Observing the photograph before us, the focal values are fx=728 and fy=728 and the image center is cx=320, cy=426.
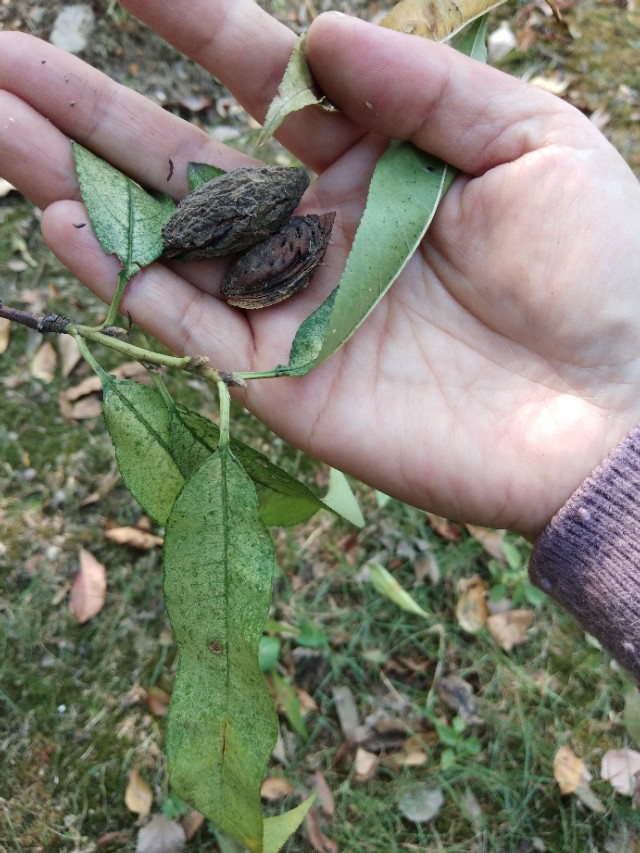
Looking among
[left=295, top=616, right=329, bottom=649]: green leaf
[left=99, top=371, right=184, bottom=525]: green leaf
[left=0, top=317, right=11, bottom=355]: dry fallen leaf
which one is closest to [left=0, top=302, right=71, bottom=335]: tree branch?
[left=99, top=371, right=184, bottom=525]: green leaf

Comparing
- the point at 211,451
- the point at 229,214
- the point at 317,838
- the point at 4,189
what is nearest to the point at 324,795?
the point at 317,838

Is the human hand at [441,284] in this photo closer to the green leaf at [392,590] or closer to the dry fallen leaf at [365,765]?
the green leaf at [392,590]

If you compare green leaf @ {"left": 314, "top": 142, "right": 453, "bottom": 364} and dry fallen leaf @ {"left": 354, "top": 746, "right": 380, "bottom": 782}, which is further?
dry fallen leaf @ {"left": 354, "top": 746, "right": 380, "bottom": 782}

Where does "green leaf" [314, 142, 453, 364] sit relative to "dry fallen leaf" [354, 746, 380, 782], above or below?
above

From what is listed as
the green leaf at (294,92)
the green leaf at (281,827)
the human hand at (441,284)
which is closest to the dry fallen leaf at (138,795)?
the green leaf at (281,827)

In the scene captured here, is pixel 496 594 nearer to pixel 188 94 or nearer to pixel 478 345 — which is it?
pixel 478 345

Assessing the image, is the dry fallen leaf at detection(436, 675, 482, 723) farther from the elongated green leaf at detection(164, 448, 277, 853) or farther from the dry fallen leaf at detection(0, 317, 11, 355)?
the dry fallen leaf at detection(0, 317, 11, 355)

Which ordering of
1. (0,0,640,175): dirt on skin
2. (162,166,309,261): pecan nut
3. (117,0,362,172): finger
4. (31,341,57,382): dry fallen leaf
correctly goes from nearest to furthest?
(162,166,309,261): pecan nut, (117,0,362,172): finger, (31,341,57,382): dry fallen leaf, (0,0,640,175): dirt on skin
